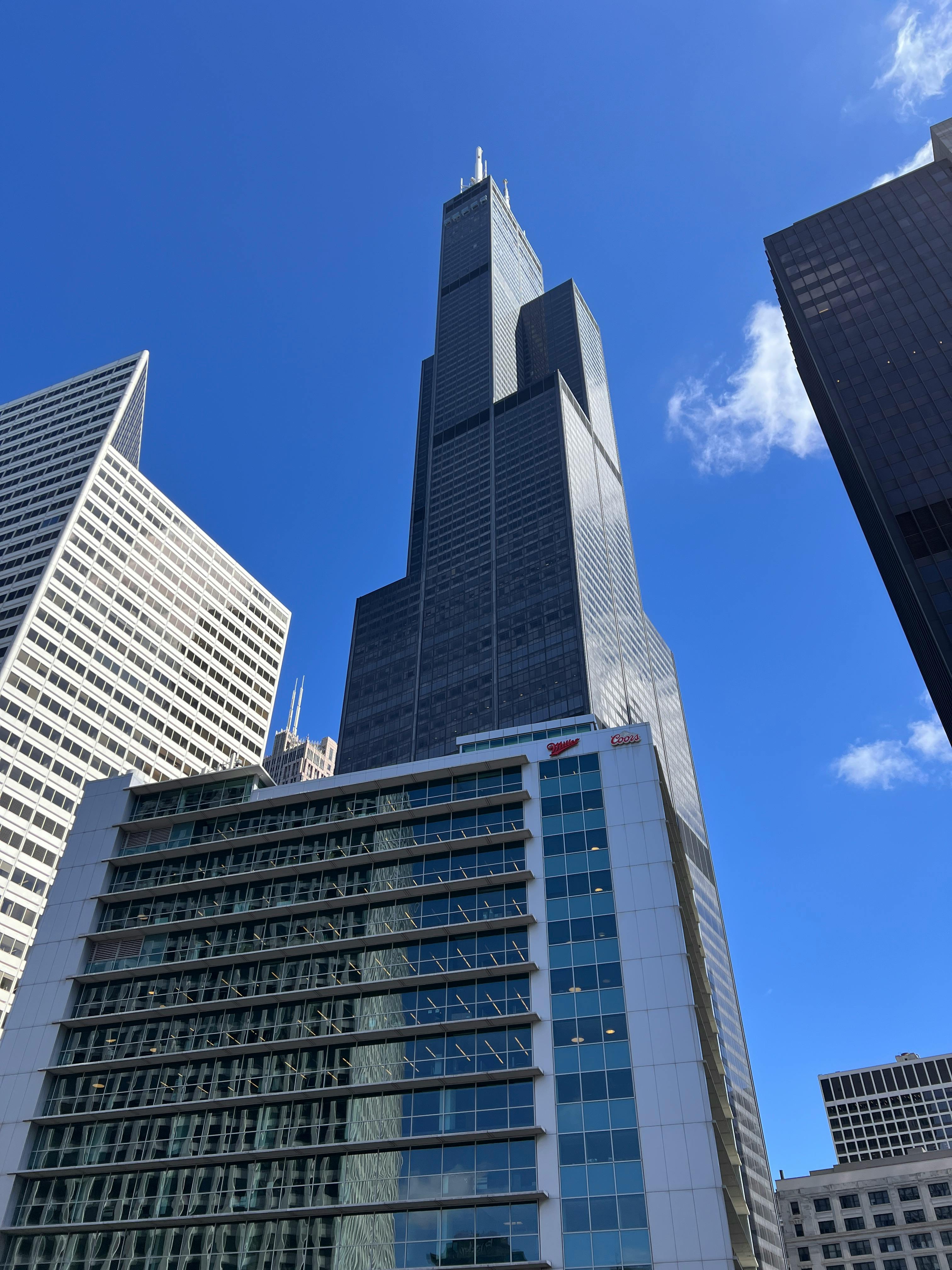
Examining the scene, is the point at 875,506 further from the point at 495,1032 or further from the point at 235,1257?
the point at 235,1257

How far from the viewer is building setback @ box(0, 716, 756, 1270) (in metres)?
54.7

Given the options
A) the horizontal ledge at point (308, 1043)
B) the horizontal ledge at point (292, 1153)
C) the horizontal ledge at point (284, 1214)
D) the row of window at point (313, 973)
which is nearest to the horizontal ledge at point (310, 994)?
the row of window at point (313, 973)

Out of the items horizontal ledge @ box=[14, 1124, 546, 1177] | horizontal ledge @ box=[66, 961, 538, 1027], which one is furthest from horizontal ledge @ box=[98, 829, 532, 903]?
horizontal ledge @ box=[14, 1124, 546, 1177]

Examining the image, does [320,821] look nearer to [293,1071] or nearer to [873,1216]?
[293,1071]

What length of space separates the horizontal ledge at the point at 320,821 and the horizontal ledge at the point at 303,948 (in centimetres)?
914

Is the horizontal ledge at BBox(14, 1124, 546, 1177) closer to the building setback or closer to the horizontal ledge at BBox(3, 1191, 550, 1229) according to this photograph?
the building setback

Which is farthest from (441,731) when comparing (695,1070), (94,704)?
(695,1070)

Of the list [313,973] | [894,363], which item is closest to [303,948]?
[313,973]

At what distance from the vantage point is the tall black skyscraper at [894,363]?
108625 mm

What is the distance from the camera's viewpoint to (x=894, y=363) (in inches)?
4857

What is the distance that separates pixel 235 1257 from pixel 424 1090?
46.3 feet

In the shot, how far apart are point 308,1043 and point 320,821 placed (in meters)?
17.5

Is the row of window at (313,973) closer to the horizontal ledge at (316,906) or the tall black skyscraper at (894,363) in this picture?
the horizontal ledge at (316,906)

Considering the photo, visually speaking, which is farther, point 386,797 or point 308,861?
point 386,797
